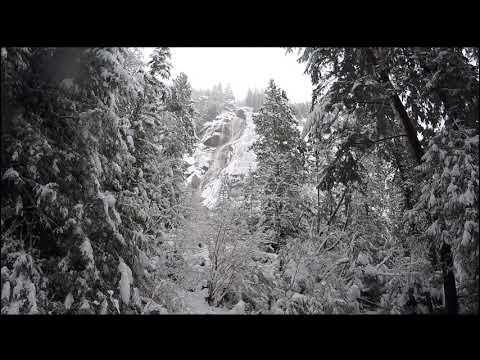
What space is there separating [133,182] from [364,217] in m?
14.1

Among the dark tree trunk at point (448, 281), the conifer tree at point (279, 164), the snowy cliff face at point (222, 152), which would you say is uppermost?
the snowy cliff face at point (222, 152)

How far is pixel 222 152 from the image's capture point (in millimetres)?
88562

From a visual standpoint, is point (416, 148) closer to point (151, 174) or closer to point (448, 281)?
point (448, 281)

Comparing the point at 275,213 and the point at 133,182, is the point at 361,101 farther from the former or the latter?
the point at 275,213

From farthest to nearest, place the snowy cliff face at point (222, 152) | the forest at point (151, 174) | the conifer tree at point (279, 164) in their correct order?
Answer: the snowy cliff face at point (222, 152) < the conifer tree at point (279, 164) < the forest at point (151, 174)

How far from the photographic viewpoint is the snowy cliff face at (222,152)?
75575 mm

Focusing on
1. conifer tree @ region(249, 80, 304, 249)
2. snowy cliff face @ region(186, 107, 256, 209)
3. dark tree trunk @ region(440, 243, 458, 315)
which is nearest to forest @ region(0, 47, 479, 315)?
dark tree trunk @ region(440, 243, 458, 315)

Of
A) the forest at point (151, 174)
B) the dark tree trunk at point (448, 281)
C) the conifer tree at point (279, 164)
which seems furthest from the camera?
the conifer tree at point (279, 164)

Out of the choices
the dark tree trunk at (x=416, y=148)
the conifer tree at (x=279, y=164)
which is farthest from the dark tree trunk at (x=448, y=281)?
the conifer tree at (x=279, y=164)

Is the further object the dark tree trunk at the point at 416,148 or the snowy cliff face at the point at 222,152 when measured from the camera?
the snowy cliff face at the point at 222,152

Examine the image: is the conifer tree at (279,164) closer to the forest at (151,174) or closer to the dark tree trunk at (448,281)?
the forest at (151,174)

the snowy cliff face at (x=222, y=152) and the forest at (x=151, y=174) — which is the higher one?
the snowy cliff face at (x=222, y=152)

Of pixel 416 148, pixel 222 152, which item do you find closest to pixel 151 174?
pixel 416 148
